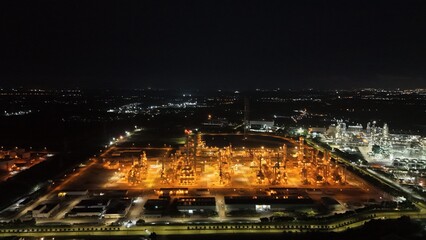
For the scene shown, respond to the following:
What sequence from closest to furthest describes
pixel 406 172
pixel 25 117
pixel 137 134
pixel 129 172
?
1. pixel 129 172
2. pixel 406 172
3. pixel 137 134
4. pixel 25 117

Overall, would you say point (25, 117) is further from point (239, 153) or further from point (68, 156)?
→ point (239, 153)

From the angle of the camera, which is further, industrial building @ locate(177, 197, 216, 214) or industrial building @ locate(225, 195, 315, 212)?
industrial building @ locate(225, 195, 315, 212)

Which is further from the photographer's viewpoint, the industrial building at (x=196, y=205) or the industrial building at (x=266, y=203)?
the industrial building at (x=266, y=203)

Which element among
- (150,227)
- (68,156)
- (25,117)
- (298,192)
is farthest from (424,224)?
(25,117)

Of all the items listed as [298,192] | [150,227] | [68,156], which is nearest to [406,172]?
[298,192]

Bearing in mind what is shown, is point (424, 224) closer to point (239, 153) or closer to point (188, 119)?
point (239, 153)

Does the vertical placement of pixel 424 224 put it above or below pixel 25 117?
below

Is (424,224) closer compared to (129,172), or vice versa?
(424,224)

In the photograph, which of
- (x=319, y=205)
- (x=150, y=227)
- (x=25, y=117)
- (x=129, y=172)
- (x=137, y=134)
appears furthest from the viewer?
(x=25, y=117)

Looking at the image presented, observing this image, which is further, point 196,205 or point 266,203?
point 266,203
